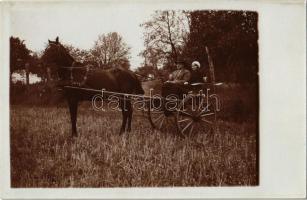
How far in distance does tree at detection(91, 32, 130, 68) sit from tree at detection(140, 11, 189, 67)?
18cm

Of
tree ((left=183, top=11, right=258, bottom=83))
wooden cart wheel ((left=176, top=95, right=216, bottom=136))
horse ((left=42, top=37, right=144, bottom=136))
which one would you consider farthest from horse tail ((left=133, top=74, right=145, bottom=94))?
tree ((left=183, top=11, right=258, bottom=83))

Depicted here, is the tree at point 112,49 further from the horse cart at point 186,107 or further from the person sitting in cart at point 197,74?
the person sitting in cart at point 197,74

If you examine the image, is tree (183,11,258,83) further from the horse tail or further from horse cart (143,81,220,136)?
the horse tail

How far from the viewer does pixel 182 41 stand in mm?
4047

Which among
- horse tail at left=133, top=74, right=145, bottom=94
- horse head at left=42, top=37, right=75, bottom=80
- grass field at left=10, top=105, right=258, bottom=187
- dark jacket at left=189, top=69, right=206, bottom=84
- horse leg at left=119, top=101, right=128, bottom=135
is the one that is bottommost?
grass field at left=10, top=105, right=258, bottom=187

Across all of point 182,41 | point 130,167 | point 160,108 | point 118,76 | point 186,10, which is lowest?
point 130,167

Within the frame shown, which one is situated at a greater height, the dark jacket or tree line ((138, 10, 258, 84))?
tree line ((138, 10, 258, 84))

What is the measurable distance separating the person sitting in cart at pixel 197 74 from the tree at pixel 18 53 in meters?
1.58

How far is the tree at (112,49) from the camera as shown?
3.98 m

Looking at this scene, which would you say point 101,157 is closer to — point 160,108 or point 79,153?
point 79,153

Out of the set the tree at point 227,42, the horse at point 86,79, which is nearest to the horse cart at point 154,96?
the horse at point 86,79

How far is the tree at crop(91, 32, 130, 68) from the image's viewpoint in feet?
13.1

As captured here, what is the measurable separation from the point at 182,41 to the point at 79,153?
1478 millimetres
